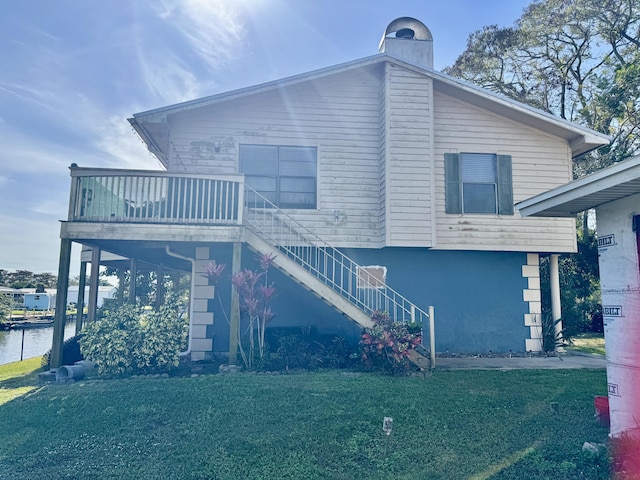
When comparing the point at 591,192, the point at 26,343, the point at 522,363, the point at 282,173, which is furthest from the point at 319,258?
the point at 26,343

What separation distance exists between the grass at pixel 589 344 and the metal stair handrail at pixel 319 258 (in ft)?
14.5

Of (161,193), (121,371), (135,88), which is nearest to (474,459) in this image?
(121,371)

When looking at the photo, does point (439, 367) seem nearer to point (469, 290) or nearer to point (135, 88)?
point (469, 290)

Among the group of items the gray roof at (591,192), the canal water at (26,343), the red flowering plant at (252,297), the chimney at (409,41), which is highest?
the chimney at (409,41)

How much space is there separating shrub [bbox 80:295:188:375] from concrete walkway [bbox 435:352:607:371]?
4624 millimetres

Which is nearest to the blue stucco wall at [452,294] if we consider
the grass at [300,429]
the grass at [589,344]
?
the grass at [589,344]

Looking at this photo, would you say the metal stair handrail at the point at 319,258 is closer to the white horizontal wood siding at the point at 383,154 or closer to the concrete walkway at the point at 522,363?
the white horizontal wood siding at the point at 383,154

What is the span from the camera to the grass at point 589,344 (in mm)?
10461

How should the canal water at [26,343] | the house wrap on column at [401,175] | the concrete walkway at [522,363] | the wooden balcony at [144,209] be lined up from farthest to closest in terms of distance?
the canal water at [26,343] → the house wrap on column at [401,175] → the concrete walkway at [522,363] → the wooden balcony at [144,209]

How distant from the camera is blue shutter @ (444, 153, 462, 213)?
9.60m

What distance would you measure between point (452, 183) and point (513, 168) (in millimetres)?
1510

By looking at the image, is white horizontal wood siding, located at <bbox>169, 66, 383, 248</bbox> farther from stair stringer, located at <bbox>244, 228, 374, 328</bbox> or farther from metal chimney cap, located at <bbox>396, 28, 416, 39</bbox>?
metal chimney cap, located at <bbox>396, 28, 416, 39</bbox>

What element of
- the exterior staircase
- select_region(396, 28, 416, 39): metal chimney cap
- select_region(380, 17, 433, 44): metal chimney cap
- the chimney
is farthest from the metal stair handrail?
select_region(396, 28, 416, 39): metal chimney cap

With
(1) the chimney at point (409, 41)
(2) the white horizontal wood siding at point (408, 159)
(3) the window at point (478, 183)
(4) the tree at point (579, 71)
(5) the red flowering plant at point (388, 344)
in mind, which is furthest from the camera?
(4) the tree at point (579, 71)
